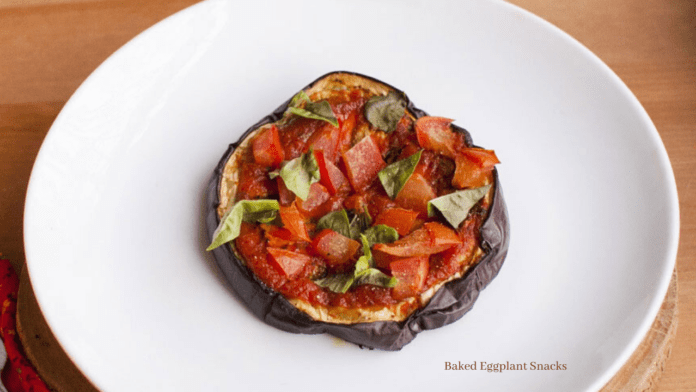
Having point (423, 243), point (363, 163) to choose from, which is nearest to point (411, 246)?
point (423, 243)

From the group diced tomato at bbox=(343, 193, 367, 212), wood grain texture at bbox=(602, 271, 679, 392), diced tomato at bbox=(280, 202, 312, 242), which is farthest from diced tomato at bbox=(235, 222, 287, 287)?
wood grain texture at bbox=(602, 271, 679, 392)

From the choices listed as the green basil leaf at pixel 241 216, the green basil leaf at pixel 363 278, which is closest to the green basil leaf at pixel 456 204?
the green basil leaf at pixel 363 278

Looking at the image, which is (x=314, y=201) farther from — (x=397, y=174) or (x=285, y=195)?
(x=397, y=174)

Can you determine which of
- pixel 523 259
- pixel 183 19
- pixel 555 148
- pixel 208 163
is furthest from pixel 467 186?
pixel 183 19

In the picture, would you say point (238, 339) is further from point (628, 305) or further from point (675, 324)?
point (675, 324)

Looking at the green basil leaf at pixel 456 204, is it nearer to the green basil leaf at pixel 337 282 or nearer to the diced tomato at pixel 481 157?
the diced tomato at pixel 481 157
